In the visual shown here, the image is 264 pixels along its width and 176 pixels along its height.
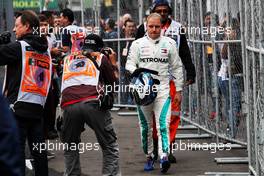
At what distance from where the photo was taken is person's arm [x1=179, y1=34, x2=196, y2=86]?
11.5 m

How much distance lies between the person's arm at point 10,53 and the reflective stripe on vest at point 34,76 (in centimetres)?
6

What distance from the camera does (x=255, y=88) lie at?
30.1 feet

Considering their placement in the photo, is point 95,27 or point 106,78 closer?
point 106,78

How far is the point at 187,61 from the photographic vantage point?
11609 millimetres

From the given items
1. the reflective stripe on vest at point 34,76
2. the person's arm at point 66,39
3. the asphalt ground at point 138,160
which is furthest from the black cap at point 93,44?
the person's arm at point 66,39

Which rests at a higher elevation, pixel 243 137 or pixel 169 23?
pixel 169 23

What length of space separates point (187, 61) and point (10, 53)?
3.55 m

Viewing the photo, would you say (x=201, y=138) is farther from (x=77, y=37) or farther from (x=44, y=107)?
(x=44, y=107)

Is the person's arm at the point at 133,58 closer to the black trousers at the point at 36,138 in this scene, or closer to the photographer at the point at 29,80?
the photographer at the point at 29,80

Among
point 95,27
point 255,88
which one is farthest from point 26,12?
point 95,27

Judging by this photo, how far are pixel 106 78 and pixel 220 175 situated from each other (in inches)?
77.8

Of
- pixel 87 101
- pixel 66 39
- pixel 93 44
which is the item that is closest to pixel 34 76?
pixel 87 101

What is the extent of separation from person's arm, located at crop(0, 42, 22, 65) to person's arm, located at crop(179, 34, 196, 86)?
3329mm

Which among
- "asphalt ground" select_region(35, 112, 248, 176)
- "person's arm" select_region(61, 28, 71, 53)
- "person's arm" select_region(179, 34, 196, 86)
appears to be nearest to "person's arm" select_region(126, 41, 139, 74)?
"person's arm" select_region(179, 34, 196, 86)
